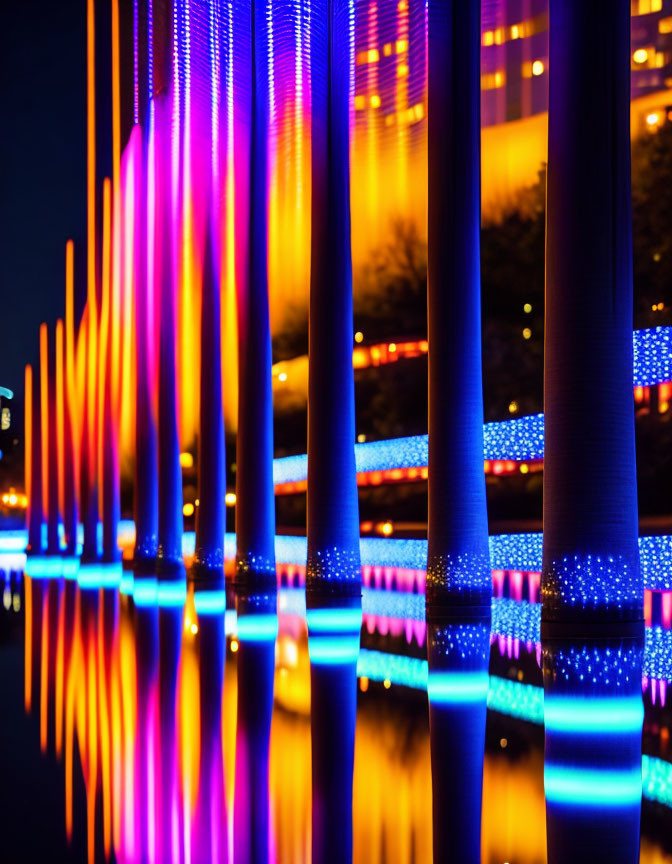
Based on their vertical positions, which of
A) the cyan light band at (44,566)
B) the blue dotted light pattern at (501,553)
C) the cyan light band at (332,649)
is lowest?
the cyan light band at (332,649)

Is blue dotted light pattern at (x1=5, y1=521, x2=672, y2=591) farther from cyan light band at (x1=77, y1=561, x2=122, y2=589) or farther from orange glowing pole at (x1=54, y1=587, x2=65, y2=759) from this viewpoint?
orange glowing pole at (x1=54, y1=587, x2=65, y2=759)

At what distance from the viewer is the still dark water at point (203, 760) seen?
5.00m

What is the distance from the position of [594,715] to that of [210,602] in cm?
1301

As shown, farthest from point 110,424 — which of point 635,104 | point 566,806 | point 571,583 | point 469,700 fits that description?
point 566,806

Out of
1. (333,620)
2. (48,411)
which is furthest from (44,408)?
(333,620)

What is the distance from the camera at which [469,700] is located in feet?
27.2

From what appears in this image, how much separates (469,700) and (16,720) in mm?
3114

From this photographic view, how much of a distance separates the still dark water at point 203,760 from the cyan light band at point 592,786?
0.08 meters

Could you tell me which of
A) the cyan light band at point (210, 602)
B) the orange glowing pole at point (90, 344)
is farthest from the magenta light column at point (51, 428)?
the cyan light band at point (210, 602)

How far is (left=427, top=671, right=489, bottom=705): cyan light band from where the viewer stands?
8.38 metres

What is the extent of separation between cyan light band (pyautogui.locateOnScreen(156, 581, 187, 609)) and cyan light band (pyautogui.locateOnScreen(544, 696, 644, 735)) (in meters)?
12.2

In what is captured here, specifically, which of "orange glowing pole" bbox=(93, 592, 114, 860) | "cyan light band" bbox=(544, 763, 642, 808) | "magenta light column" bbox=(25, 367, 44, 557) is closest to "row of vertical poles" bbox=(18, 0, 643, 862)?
"cyan light band" bbox=(544, 763, 642, 808)

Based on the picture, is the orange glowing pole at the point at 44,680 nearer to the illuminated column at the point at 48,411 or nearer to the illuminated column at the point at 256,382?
the illuminated column at the point at 256,382

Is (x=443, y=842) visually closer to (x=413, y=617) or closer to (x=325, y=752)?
(x=325, y=752)
